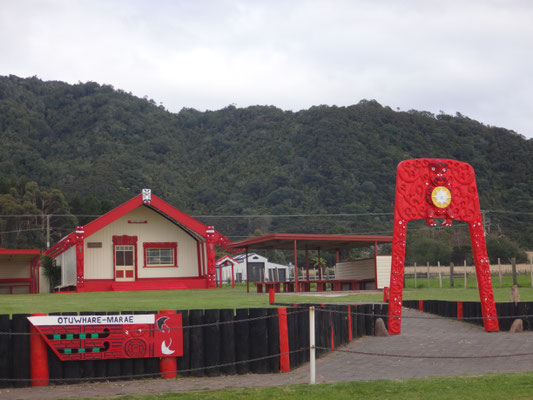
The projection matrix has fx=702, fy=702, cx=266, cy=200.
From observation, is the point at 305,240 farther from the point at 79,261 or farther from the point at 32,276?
the point at 32,276

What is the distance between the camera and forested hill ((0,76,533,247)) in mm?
88062

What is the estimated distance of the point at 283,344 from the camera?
11.3 metres

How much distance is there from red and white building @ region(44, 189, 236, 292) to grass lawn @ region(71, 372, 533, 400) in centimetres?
2574

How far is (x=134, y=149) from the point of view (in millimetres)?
99188

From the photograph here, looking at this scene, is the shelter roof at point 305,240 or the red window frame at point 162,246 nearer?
the shelter roof at point 305,240

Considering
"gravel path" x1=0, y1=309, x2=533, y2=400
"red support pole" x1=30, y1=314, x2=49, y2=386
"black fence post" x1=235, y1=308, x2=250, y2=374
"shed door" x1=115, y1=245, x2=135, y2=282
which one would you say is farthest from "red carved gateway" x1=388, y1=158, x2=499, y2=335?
"shed door" x1=115, y1=245, x2=135, y2=282

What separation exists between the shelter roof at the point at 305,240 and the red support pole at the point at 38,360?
56.8 ft

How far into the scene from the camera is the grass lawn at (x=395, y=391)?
29.2 ft

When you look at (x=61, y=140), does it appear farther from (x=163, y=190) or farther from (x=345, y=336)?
(x=345, y=336)

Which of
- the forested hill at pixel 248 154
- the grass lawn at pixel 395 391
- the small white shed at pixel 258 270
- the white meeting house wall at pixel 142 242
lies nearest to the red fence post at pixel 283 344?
the grass lawn at pixel 395 391

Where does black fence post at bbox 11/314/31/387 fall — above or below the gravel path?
above

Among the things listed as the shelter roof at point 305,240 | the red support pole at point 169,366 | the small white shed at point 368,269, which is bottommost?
the red support pole at point 169,366

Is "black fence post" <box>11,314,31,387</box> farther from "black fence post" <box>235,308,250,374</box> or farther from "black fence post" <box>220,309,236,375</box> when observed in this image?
"black fence post" <box>235,308,250,374</box>

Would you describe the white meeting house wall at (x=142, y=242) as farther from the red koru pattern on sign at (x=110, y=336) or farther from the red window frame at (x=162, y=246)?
the red koru pattern on sign at (x=110, y=336)
